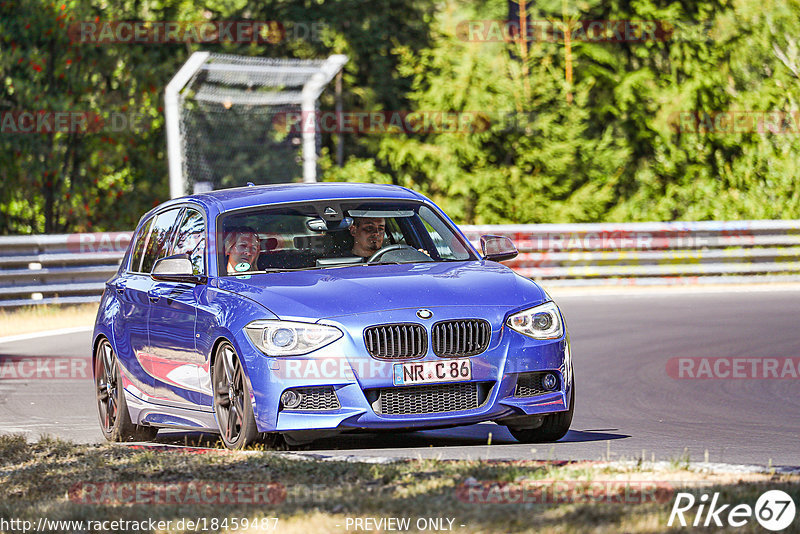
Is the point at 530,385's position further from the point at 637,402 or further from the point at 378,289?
the point at 637,402

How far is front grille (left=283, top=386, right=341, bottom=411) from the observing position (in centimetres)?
845

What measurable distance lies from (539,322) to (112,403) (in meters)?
3.39

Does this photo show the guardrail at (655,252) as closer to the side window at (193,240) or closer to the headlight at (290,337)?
the side window at (193,240)

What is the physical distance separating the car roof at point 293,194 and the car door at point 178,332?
194mm

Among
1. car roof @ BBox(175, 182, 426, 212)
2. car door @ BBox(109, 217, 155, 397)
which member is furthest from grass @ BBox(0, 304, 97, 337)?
car roof @ BBox(175, 182, 426, 212)

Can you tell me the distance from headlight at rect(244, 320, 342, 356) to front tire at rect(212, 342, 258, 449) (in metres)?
0.22

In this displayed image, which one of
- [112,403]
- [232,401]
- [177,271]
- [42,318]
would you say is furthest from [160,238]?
[42,318]

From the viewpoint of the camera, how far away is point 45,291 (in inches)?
827

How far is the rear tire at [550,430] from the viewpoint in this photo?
9.12 meters

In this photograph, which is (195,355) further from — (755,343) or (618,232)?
Result: (618,232)

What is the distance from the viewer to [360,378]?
839cm

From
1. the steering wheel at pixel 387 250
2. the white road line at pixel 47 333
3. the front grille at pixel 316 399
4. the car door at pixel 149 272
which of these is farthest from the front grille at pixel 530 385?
the white road line at pixel 47 333

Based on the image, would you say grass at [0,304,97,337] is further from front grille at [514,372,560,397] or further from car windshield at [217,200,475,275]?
front grille at [514,372,560,397]

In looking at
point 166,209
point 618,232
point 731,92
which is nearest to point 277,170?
point 731,92
